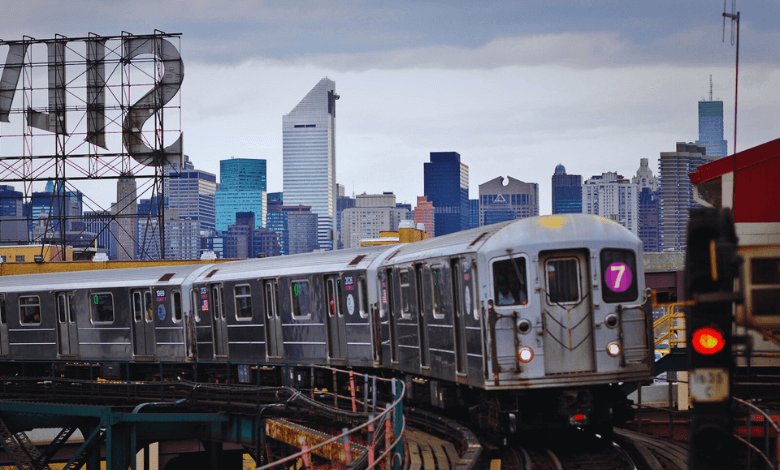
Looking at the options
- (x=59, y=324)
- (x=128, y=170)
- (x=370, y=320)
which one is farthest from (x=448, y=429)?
(x=128, y=170)

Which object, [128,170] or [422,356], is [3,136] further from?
[422,356]

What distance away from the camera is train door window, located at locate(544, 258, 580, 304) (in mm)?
12664

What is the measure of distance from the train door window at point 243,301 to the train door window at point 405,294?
257 inches

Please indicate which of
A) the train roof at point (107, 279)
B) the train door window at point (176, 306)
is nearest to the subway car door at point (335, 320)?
the train roof at point (107, 279)

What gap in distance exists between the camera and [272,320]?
21.8 metres

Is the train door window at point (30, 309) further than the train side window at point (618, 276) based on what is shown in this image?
Yes

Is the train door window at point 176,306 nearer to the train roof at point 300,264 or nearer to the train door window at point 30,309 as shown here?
the train roof at point 300,264

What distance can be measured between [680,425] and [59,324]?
17969 mm

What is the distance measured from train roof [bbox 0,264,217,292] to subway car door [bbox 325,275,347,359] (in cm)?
632

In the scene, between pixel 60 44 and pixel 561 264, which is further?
pixel 60 44

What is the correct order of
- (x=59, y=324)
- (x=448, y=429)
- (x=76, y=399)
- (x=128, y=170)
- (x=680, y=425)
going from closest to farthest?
(x=448, y=429)
(x=680, y=425)
(x=76, y=399)
(x=59, y=324)
(x=128, y=170)

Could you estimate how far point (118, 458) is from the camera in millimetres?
21703

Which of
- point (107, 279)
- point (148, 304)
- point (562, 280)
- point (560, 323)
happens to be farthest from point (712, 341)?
point (107, 279)

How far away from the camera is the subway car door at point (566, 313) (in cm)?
1255
